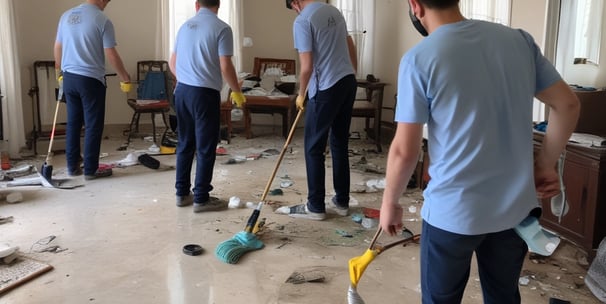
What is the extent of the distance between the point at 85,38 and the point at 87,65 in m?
0.21

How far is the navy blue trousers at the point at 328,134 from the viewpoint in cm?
337

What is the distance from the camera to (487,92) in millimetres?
1325

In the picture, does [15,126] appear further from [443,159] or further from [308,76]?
[443,159]

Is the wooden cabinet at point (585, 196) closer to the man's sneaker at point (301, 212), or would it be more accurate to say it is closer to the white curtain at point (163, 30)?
the man's sneaker at point (301, 212)

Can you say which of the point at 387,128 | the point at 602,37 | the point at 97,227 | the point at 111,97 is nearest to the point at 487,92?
the point at 602,37

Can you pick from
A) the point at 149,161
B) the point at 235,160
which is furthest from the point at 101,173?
the point at 235,160

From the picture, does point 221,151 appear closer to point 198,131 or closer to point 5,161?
point 5,161

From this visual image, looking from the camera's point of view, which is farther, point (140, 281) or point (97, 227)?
point (97, 227)

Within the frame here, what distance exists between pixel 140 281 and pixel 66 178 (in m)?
2.25

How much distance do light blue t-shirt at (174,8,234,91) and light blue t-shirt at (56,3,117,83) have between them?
113 centimetres

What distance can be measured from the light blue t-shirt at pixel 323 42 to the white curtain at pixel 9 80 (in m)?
3.43

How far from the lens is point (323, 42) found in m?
3.32

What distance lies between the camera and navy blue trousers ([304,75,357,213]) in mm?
3365

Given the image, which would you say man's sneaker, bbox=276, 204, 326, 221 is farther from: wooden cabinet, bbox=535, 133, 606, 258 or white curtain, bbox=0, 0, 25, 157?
white curtain, bbox=0, 0, 25, 157
